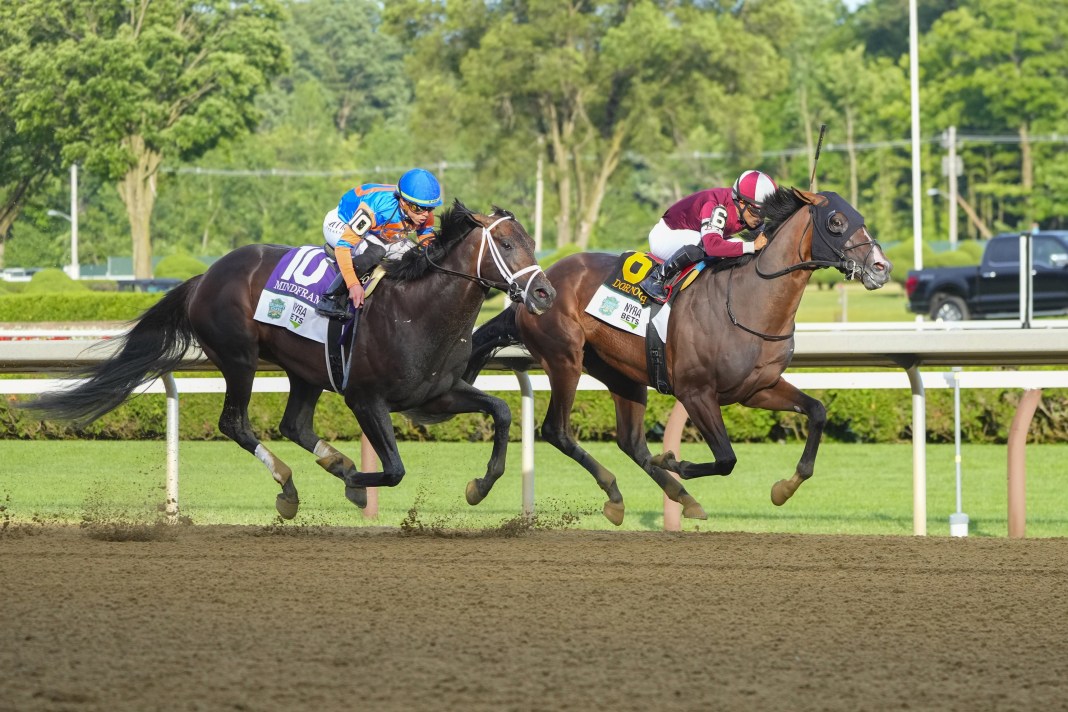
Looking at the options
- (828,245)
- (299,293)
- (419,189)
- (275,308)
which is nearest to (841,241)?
(828,245)

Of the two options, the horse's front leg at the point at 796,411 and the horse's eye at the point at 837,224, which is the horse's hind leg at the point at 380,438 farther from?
the horse's eye at the point at 837,224

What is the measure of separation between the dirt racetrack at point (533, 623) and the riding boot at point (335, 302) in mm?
993

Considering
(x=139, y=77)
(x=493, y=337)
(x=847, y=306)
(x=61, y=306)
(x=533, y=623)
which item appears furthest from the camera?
(x=847, y=306)

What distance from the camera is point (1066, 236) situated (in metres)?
23.4

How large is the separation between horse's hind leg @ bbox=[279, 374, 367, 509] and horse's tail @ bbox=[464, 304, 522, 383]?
77cm

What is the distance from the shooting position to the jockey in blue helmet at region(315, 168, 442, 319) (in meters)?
6.66

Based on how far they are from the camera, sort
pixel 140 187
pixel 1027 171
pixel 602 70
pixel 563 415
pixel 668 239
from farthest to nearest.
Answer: pixel 1027 171
pixel 602 70
pixel 140 187
pixel 563 415
pixel 668 239

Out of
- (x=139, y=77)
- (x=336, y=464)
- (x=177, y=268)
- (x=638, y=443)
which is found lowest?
(x=336, y=464)

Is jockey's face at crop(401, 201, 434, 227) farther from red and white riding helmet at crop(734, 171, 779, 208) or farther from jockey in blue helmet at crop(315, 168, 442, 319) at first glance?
red and white riding helmet at crop(734, 171, 779, 208)

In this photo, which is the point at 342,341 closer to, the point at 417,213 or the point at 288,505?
the point at 417,213

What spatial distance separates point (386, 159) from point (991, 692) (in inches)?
1969

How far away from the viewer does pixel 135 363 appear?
7.58m

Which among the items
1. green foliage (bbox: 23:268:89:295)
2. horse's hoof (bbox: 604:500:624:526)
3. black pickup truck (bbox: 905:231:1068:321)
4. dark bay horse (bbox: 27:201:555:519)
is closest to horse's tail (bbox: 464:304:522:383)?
dark bay horse (bbox: 27:201:555:519)

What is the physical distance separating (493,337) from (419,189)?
1.10 meters
